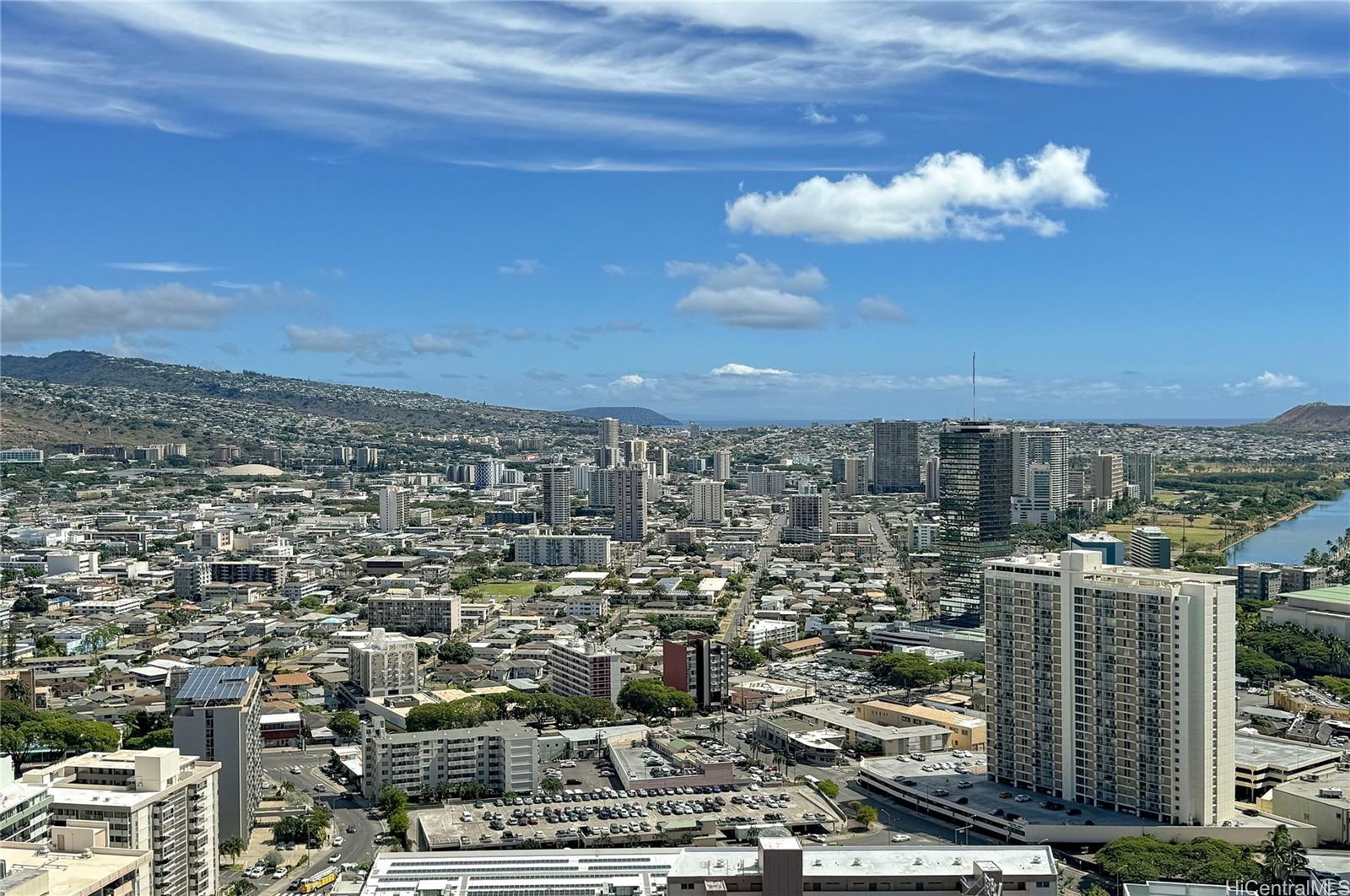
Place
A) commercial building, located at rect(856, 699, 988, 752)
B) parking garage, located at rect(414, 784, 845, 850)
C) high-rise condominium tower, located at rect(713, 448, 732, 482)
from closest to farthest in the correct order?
parking garage, located at rect(414, 784, 845, 850)
commercial building, located at rect(856, 699, 988, 752)
high-rise condominium tower, located at rect(713, 448, 732, 482)

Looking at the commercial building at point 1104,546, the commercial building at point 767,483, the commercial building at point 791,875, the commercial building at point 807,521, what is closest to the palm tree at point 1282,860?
the commercial building at point 791,875

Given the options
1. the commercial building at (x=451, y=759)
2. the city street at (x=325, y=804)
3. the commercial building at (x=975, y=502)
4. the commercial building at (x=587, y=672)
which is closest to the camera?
the city street at (x=325, y=804)

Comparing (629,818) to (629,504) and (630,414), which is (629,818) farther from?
(630,414)

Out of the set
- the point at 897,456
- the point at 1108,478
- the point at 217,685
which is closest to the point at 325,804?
the point at 217,685

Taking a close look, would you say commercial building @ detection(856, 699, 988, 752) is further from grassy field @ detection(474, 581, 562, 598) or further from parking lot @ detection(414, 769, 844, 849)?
grassy field @ detection(474, 581, 562, 598)

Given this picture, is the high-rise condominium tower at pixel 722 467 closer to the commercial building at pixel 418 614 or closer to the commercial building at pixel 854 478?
the commercial building at pixel 854 478

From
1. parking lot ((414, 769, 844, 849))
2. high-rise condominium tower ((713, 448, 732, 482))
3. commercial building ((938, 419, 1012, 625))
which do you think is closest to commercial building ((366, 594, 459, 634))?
commercial building ((938, 419, 1012, 625))
